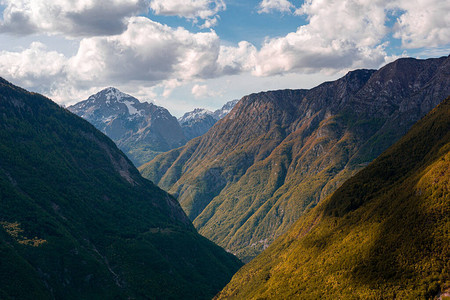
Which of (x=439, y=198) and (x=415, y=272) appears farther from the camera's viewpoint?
(x=439, y=198)

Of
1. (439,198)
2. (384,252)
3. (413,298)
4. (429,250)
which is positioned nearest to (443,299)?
→ (413,298)

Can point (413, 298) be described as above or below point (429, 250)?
below

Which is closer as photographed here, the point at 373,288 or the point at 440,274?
the point at 440,274

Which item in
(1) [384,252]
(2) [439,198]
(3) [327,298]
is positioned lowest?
(3) [327,298]

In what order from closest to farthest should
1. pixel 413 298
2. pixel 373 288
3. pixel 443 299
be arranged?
pixel 443 299
pixel 413 298
pixel 373 288

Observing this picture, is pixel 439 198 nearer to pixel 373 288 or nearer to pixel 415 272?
pixel 415 272

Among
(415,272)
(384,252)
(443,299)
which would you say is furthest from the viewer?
(384,252)

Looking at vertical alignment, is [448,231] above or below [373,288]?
above

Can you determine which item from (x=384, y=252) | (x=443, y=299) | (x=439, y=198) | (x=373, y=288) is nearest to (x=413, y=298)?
(x=443, y=299)

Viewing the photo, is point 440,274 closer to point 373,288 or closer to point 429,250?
point 429,250
